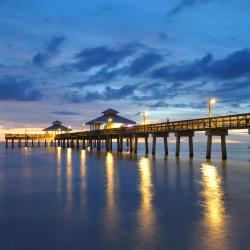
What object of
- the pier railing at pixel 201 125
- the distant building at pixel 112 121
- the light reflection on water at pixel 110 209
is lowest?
the light reflection on water at pixel 110 209

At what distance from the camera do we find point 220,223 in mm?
11664

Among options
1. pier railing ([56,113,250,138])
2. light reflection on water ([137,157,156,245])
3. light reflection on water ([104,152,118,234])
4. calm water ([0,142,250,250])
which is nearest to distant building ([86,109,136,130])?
pier railing ([56,113,250,138])

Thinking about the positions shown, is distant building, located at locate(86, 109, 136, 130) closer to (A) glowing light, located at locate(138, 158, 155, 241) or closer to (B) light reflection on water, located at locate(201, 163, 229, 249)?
(A) glowing light, located at locate(138, 158, 155, 241)

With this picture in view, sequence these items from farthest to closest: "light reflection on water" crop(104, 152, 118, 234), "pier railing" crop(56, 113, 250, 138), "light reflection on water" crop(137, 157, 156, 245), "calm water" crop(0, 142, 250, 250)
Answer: "pier railing" crop(56, 113, 250, 138) → "light reflection on water" crop(104, 152, 118, 234) → "light reflection on water" crop(137, 157, 156, 245) → "calm water" crop(0, 142, 250, 250)

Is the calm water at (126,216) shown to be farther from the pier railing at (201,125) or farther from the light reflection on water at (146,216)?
the pier railing at (201,125)

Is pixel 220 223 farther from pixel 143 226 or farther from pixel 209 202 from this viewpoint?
pixel 209 202

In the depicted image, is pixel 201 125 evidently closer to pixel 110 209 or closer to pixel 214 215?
pixel 110 209

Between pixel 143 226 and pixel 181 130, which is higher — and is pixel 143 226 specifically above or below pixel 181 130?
below

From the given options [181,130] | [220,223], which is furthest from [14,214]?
[181,130]

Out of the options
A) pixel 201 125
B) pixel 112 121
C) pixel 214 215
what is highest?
pixel 112 121

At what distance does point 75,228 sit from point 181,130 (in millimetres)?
33813

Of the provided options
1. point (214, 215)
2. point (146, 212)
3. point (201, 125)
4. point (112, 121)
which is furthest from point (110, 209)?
point (112, 121)

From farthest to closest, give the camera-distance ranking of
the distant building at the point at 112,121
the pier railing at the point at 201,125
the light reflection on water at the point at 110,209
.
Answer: the distant building at the point at 112,121 < the pier railing at the point at 201,125 < the light reflection on water at the point at 110,209

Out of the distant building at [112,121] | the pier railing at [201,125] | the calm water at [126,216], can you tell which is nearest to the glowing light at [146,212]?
the calm water at [126,216]
